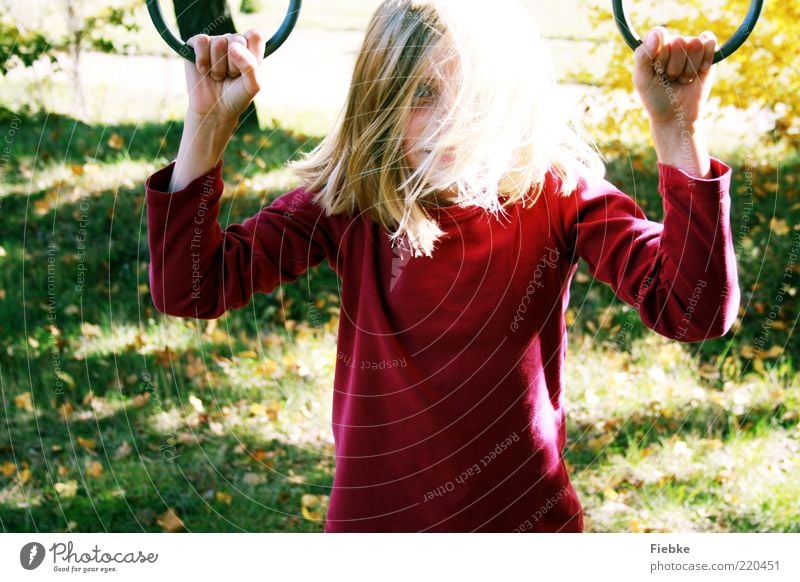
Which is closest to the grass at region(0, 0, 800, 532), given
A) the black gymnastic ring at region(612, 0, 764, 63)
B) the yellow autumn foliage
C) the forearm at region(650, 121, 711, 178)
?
the yellow autumn foliage

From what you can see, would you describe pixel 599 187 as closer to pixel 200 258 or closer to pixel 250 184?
pixel 200 258

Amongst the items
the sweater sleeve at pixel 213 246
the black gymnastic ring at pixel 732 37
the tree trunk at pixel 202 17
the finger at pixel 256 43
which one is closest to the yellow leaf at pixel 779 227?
the tree trunk at pixel 202 17

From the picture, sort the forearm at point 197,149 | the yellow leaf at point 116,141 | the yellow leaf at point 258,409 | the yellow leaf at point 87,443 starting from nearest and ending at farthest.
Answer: the forearm at point 197,149 < the yellow leaf at point 87,443 < the yellow leaf at point 258,409 < the yellow leaf at point 116,141

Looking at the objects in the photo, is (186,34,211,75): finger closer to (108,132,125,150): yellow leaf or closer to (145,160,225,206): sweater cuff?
(145,160,225,206): sweater cuff

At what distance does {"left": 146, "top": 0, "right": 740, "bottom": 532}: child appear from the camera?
138cm

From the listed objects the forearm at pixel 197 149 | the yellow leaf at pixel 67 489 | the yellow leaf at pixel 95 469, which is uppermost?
the forearm at pixel 197 149

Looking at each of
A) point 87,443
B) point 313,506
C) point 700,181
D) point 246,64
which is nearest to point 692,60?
point 700,181

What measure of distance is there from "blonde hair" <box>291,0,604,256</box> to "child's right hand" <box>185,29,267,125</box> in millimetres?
182

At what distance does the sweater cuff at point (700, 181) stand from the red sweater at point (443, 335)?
0.08 m

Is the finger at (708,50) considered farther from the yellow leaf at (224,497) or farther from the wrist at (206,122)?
the yellow leaf at (224,497)

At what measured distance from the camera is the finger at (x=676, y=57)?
1.28m

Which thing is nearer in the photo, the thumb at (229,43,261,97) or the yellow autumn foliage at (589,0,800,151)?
the thumb at (229,43,261,97)

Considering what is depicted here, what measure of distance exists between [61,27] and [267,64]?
112cm

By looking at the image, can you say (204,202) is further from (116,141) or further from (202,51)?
(116,141)
